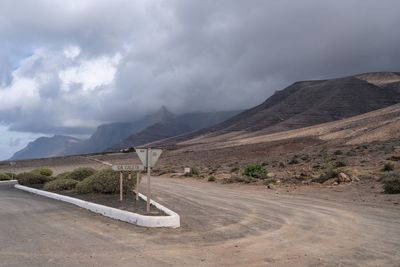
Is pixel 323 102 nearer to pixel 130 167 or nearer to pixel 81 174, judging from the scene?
pixel 81 174

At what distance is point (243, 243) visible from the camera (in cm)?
1119

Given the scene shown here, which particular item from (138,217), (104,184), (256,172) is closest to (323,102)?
(256,172)

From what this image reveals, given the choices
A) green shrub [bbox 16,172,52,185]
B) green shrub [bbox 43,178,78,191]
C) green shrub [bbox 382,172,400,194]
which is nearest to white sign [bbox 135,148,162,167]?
green shrub [bbox 43,178,78,191]

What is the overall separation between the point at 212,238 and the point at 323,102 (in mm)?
142724

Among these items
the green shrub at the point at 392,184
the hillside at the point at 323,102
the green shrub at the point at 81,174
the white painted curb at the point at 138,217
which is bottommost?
the white painted curb at the point at 138,217

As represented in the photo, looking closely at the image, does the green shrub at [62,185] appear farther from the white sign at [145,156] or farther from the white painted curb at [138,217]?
the white sign at [145,156]

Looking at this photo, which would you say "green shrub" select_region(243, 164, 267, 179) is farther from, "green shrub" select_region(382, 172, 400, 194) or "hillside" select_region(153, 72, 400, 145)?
"hillside" select_region(153, 72, 400, 145)

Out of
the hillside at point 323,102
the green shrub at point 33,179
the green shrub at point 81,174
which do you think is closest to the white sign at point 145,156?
the green shrub at point 81,174

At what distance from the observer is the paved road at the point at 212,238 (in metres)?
9.59

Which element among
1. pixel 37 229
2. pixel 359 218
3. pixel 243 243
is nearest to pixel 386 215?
pixel 359 218

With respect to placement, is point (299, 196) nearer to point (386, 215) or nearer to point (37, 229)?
point (386, 215)

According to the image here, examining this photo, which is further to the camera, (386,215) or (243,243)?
(386,215)

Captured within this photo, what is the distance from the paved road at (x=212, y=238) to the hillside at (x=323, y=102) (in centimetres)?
11495

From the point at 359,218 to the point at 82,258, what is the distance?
30.1 feet
